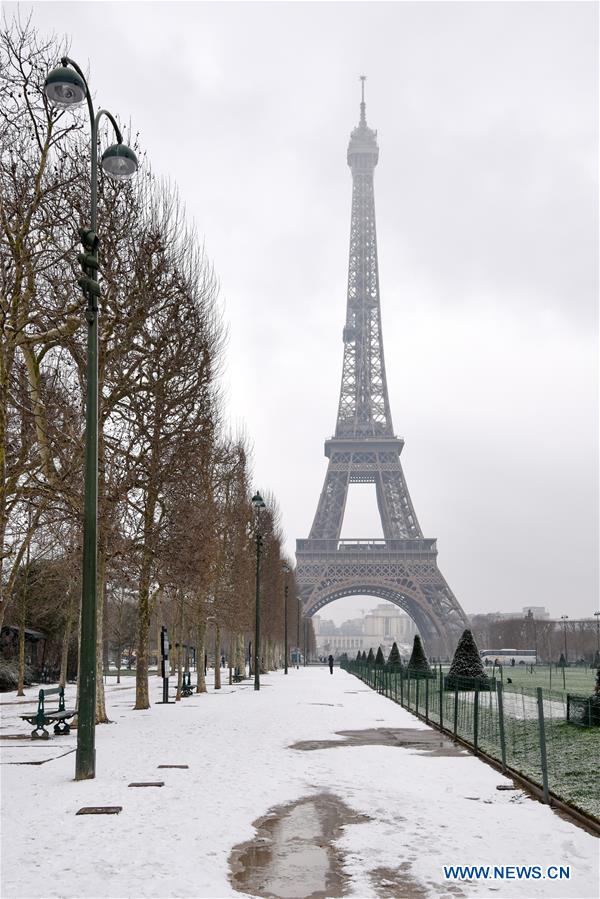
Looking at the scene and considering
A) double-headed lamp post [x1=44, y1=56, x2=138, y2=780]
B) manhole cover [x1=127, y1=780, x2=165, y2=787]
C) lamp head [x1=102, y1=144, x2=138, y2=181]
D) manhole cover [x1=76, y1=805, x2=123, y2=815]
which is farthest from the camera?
lamp head [x1=102, y1=144, x2=138, y2=181]

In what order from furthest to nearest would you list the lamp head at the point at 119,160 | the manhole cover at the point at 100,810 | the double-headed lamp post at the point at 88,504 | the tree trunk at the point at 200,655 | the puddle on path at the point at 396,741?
the tree trunk at the point at 200,655 → the puddle on path at the point at 396,741 → the lamp head at the point at 119,160 → the double-headed lamp post at the point at 88,504 → the manhole cover at the point at 100,810

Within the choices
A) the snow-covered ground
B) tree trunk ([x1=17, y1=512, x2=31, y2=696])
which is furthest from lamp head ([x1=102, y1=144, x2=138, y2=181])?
tree trunk ([x1=17, y1=512, x2=31, y2=696])

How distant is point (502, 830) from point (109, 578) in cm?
1997

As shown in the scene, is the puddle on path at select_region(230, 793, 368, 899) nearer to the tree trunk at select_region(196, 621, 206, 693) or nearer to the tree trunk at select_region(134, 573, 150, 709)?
the tree trunk at select_region(134, 573, 150, 709)

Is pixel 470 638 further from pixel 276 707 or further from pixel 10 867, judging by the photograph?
pixel 10 867

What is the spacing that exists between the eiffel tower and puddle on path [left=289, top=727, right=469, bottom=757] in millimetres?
66205

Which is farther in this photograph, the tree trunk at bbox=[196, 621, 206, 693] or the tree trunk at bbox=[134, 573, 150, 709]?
the tree trunk at bbox=[196, 621, 206, 693]

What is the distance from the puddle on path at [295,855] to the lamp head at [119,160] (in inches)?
365

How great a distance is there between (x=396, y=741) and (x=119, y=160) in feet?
36.8

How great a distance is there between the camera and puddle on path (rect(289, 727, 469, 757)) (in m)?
14.2

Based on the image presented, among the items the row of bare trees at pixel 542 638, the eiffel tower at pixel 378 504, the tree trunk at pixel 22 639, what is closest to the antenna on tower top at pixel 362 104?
the eiffel tower at pixel 378 504

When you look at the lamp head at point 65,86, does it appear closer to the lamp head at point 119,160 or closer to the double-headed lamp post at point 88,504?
the double-headed lamp post at point 88,504

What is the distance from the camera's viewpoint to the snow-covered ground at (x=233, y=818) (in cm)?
637

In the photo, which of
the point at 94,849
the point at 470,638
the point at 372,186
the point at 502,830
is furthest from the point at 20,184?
the point at 372,186
